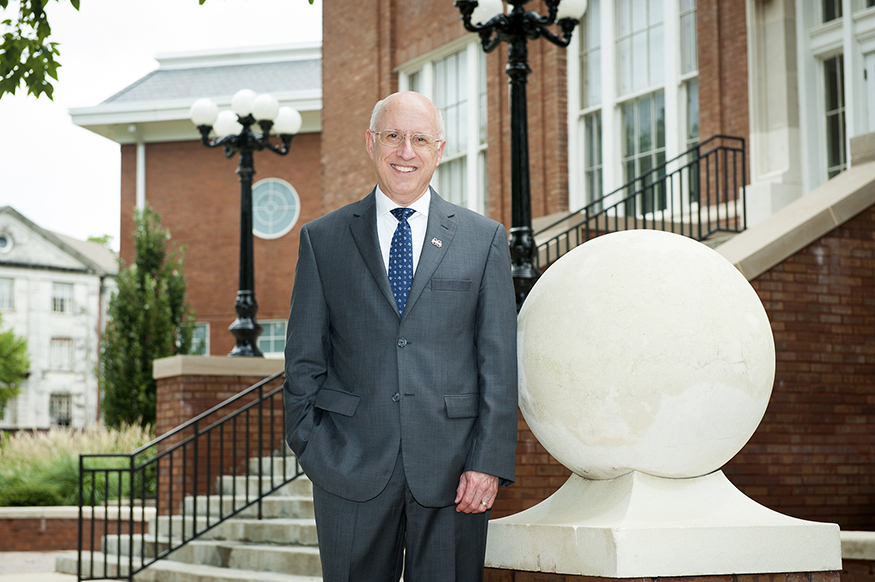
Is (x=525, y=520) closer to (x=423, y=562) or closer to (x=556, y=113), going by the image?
(x=423, y=562)

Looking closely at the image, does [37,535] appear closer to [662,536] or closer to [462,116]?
[462,116]

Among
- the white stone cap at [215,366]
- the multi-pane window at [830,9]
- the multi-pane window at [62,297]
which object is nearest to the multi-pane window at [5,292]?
the multi-pane window at [62,297]

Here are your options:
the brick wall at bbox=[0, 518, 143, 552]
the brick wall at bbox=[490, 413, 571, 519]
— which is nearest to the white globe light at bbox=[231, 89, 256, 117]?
the brick wall at bbox=[0, 518, 143, 552]

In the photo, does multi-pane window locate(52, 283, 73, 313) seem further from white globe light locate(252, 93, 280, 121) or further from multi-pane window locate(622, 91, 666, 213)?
multi-pane window locate(622, 91, 666, 213)

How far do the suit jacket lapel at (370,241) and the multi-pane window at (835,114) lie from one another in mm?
9565

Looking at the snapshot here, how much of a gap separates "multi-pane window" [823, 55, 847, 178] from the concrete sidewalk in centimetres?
966

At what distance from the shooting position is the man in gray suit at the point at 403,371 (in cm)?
290

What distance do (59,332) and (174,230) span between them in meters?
21.2

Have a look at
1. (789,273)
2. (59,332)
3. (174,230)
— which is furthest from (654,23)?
(59,332)

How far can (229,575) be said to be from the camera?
8055 mm

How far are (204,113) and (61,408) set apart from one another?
3802 centimetres

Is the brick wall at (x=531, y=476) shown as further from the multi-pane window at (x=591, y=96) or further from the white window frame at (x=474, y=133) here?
the white window frame at (x=474, y=133)

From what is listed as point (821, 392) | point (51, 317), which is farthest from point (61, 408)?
point (821, 392)

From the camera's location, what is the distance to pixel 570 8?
907 cm
